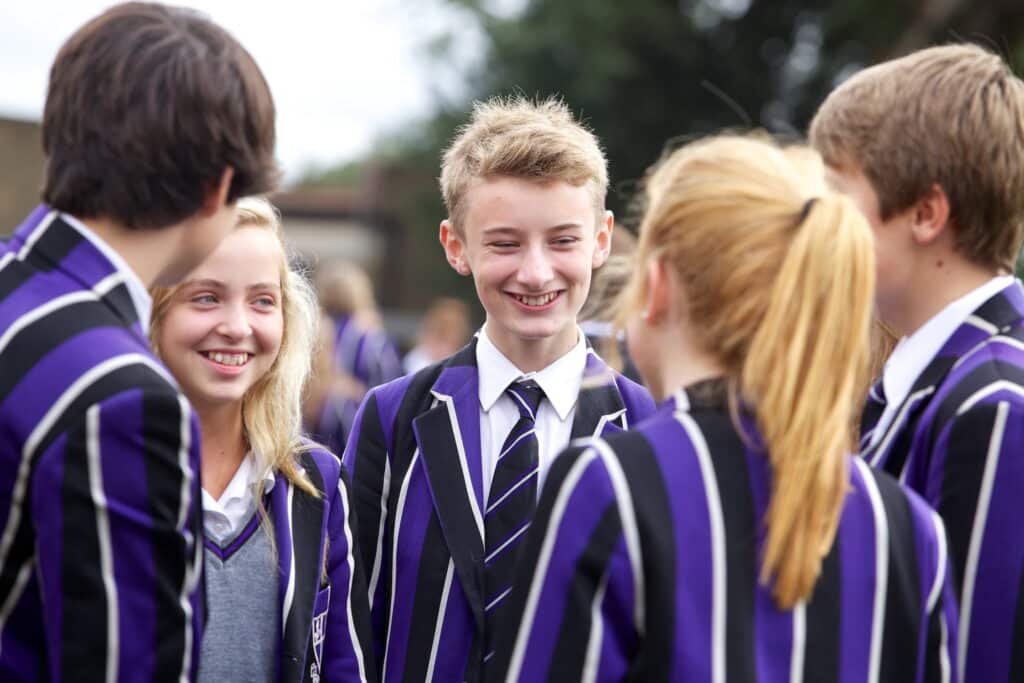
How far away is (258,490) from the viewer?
2859 mm

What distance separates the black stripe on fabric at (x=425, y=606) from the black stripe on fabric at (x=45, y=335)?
3.87 ft

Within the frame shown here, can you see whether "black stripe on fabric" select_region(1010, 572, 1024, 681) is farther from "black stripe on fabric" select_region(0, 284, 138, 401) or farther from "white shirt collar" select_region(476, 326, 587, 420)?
"black stripe on fabric" select_region(0, 284, 138, 401)

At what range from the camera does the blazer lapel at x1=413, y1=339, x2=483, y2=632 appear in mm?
2889

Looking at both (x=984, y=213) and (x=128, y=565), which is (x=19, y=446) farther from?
(x=984, y=213)

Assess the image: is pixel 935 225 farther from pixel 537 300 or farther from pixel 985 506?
pixel 537 300

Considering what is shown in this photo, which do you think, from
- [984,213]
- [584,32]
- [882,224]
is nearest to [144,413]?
[882,224]

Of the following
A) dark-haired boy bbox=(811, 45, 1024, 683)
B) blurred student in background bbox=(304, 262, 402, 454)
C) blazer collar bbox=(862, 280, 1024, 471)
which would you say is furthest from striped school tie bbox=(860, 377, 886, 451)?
blurred student in background bbox=(304, 262, 402, 454)

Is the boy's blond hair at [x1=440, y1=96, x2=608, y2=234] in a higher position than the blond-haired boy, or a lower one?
higher

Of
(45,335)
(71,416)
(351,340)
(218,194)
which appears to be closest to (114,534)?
(71,416)

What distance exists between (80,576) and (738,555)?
3.19 ft

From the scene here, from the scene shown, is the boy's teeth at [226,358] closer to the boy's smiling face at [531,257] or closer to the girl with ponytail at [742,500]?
the boy's smiling face at [531,257]

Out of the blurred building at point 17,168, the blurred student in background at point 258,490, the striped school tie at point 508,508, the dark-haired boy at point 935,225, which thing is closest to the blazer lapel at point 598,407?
the striped school tie at point 508,508

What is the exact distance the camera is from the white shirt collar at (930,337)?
2416mm

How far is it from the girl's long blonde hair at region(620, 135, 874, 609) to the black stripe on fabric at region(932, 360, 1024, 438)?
310mm
